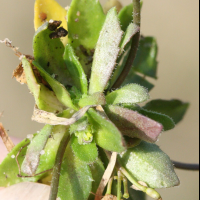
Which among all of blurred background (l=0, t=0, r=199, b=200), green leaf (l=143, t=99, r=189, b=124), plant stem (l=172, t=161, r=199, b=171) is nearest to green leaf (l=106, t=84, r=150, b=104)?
green leaf (l=143, t=99, r=189, b=124)

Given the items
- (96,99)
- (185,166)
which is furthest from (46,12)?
(185,166)

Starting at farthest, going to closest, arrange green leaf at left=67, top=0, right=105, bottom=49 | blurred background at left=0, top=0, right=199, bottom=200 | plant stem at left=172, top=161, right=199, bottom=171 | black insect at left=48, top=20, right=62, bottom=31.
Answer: blurred background at left=0, top=0, right=199, bottom=200
plant stem at left=172, top=161, right=199, bottom=171
green leaf at left=67, top=0, right=105, bottom=49
black insect at left=48, top=20, right=62, bottom=31

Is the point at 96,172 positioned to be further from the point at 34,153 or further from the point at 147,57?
the point at 147,57

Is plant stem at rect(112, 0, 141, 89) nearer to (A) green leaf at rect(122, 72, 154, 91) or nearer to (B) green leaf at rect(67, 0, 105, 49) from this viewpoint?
(B) green leaf at rect(67, 0, 105, 49)

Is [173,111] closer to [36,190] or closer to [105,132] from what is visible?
[105,132]

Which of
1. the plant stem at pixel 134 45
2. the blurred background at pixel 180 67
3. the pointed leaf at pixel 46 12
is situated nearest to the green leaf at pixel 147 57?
the plant stem at pixel 134 45

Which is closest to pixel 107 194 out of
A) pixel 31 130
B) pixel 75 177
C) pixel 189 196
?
pixel 75 177
